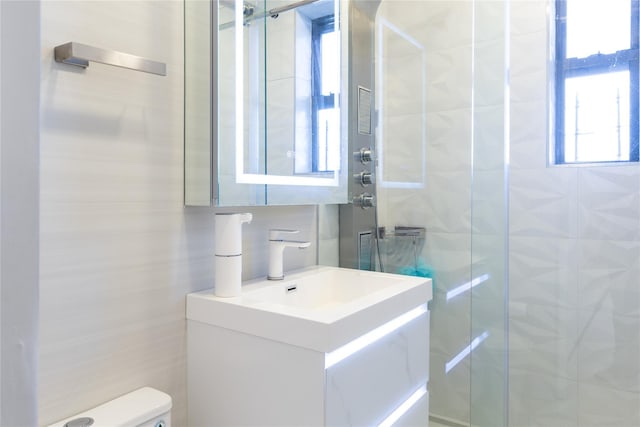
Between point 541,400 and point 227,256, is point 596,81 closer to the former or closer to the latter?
point 541,400

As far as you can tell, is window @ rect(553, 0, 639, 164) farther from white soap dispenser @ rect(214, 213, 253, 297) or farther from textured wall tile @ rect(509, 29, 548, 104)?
white soap dispenser @ rect(214, 213, 253, 297)

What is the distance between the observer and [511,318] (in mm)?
2045

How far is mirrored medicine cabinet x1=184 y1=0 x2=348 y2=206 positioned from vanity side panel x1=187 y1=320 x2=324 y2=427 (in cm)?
38

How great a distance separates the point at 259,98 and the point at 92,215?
0.58 metres

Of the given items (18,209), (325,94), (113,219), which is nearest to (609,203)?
(325,94)

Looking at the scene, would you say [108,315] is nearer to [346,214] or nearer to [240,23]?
[240,23]

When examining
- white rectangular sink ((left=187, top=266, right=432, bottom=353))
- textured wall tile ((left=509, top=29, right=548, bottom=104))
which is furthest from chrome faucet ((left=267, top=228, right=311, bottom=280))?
textured wall tile ((left=509, top=29, right=548, bottom=104))

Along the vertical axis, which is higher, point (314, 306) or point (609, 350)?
point (314, 306)

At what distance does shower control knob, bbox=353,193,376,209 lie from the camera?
1.93m

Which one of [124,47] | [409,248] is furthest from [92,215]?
[409,248]

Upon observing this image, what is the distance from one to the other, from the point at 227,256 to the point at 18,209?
3.07 feet

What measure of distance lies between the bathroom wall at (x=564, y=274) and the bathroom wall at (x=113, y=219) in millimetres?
1426

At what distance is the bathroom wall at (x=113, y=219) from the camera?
0.98 meters

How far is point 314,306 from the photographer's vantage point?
158cm
